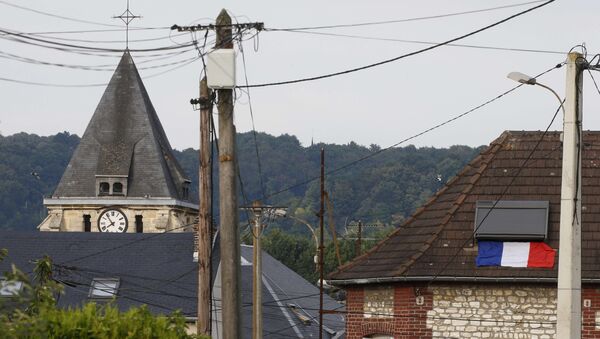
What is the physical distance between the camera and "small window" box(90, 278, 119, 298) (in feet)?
227

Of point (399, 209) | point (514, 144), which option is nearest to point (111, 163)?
point (399, 209)

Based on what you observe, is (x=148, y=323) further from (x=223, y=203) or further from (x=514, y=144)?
(x=514, y=144)

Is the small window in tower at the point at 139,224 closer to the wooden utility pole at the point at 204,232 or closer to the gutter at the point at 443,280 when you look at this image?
the gutter at the point at 443,280

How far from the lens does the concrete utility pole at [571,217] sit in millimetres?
24359

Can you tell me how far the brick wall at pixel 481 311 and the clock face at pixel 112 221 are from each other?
7660 centimetres

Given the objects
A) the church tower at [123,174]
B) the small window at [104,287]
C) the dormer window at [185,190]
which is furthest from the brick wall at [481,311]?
the dormer window at [185,190]

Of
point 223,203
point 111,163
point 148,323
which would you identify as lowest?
point 148,323

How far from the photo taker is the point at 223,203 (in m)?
24.3

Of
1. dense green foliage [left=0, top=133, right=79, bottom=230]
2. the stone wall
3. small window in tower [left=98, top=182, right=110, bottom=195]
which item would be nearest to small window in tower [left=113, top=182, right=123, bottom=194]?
small window in tower [left=98, top=182, right=110, bottom=195]

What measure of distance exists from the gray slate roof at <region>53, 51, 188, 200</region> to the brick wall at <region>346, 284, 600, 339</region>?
79.7 meters

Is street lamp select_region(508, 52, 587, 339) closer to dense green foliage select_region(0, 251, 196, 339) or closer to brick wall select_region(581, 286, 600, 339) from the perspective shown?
dense green foliage select_region(0, 251, 196, 339)

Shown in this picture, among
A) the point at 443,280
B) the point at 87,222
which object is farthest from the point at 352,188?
the point at 443,280

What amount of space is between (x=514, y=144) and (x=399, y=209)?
13465 centimetres

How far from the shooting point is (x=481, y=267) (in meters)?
38.3
